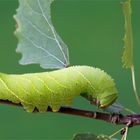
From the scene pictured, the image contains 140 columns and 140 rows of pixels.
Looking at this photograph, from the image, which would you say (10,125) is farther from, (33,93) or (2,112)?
(33,93)

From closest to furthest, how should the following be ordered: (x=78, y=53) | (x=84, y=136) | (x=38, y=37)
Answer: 1. (x=84, y=136)
2. (x=38, y=37)
3. (x=78, y=53)

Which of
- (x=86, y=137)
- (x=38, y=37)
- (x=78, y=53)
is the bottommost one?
(x=78, y=53)

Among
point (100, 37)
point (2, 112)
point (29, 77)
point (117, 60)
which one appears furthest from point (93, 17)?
point (29, 77)

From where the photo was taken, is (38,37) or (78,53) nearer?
(38,37)

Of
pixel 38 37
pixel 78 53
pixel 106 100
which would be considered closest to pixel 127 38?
pixel 106 100

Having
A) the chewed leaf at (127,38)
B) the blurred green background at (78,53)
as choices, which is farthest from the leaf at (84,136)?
the blurred green background at (78,53)

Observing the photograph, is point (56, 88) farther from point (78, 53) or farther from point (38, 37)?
point (78, 53)

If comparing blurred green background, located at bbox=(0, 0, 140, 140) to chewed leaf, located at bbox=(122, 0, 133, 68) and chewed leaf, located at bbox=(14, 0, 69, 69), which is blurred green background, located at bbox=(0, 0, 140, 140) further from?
chewed leaf, located at bbox=(122, 0, 133, 68)
